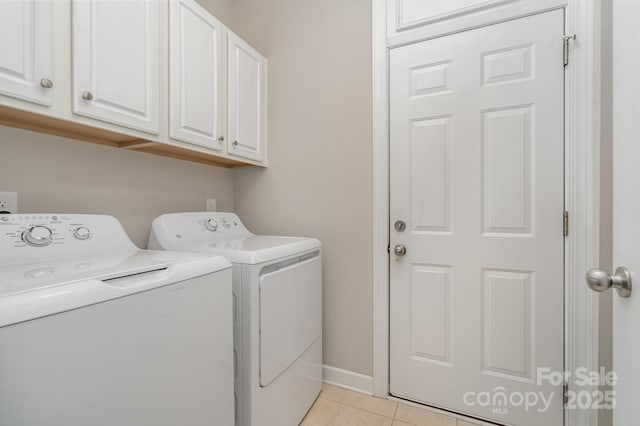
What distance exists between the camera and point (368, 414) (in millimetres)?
1525

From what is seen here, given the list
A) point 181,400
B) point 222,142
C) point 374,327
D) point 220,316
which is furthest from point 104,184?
point 374,327

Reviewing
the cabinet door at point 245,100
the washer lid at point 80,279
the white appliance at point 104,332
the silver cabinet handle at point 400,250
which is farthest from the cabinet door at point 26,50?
the silver cabinet handle at point 400,250

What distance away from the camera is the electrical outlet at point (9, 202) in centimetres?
106

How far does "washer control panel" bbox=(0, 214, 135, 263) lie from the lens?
3.10ft

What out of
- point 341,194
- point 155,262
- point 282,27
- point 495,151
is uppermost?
point 282,27

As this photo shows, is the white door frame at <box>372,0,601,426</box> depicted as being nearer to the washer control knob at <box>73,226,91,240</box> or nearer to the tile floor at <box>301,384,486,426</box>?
the tile floor at <box>301,384,486,426</box>

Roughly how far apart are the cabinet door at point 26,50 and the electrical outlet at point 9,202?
1.38 feet

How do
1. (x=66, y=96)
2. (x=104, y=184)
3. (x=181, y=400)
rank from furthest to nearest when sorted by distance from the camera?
(x=104, y=184)
(x=66, y=96)
(x=181, y=400)

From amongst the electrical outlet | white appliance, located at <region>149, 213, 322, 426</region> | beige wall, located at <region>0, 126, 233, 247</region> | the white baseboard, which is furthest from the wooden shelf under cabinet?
the white baseboard

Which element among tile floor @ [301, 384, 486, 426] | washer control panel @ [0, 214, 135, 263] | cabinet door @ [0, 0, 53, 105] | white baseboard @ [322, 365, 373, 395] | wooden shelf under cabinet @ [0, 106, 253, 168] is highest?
cabinet door @ [0, 0, 53, 105]

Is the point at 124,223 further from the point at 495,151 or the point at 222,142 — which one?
the point at 495,151

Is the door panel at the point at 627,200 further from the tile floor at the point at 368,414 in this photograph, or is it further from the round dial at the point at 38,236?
the round dial at the point at 38,236

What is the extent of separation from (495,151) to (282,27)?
160 centimetres

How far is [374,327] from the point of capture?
168 centimetres
